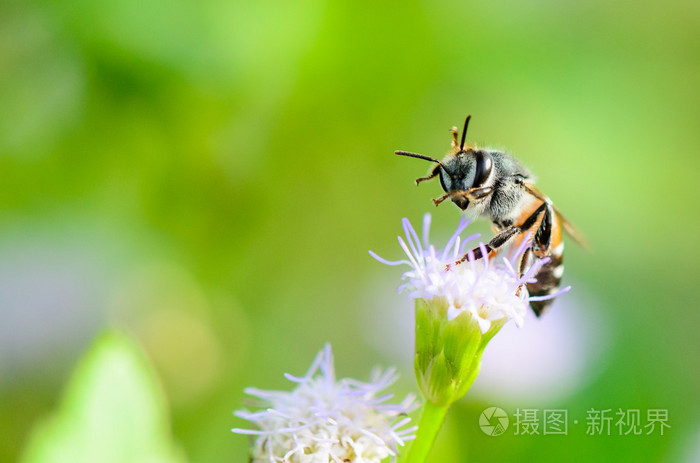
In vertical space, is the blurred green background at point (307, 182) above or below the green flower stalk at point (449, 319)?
above

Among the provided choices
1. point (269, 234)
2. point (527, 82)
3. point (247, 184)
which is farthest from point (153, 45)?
point (527, 82)

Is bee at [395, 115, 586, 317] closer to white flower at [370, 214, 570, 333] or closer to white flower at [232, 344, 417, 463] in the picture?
white flower at [370, 214, 570, 333]

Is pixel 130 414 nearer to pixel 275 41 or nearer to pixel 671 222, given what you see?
pixel 275 41
